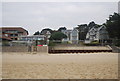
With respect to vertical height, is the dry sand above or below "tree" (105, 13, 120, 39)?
below

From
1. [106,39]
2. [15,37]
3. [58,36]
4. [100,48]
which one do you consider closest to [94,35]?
[106,39]

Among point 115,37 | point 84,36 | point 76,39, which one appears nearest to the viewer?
point 115,37

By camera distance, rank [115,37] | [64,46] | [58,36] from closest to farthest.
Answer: [64,46] → [115,37] → [58,36]

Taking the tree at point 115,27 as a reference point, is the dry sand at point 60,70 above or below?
below

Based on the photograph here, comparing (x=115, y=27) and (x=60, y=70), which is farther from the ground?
(x=115, y=27)

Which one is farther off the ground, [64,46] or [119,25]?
[119,25]

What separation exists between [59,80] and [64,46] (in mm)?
25194

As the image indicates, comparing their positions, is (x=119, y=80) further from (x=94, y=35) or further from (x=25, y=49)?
(x=94, y=35)

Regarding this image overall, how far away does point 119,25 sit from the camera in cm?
3194

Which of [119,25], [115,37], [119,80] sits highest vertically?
[119,25]

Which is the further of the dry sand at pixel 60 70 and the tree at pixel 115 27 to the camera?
the tree at pixel 115 27

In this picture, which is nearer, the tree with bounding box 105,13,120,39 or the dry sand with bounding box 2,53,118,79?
the dry sand with bounding box 2,53,118,79

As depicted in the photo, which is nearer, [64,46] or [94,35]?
[64,46]

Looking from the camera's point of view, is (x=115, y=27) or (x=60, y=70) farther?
(x=115, y=27)
